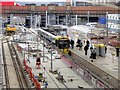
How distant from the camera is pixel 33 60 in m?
8.86

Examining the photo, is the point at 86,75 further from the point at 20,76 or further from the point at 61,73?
the point at 20,76

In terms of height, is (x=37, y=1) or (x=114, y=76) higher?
(x=37, y=1)

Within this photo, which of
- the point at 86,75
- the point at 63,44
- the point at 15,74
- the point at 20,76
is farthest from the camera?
the point at 63,44

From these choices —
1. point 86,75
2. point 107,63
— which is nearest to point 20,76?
point 86,75

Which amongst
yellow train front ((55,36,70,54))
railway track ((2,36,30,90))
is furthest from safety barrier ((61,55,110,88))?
yellow train front ((55,36,70,54))

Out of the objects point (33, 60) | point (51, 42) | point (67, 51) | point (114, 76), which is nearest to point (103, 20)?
point (51, 42)

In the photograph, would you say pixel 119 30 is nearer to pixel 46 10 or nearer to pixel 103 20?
pixel 103 20

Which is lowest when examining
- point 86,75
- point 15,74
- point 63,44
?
point 15,74

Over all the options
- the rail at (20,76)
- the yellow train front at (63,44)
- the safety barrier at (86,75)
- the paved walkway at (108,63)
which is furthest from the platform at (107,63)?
the rail at (20,76)

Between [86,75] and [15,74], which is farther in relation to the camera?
[15,74]

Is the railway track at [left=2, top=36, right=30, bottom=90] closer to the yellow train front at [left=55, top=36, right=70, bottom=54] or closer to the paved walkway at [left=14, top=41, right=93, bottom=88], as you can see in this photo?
the paved walkway at [left=14, top=41, right=93, bottom=88]

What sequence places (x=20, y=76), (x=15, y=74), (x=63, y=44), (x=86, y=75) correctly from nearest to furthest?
(x=86, y=75) < (x=20, y=76) < (x=15, y=74) < (x=63, y=44)

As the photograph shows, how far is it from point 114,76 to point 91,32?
24.2 ft

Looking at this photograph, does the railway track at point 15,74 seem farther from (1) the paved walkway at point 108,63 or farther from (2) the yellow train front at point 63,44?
(1) the paved walkway at point 108,63
